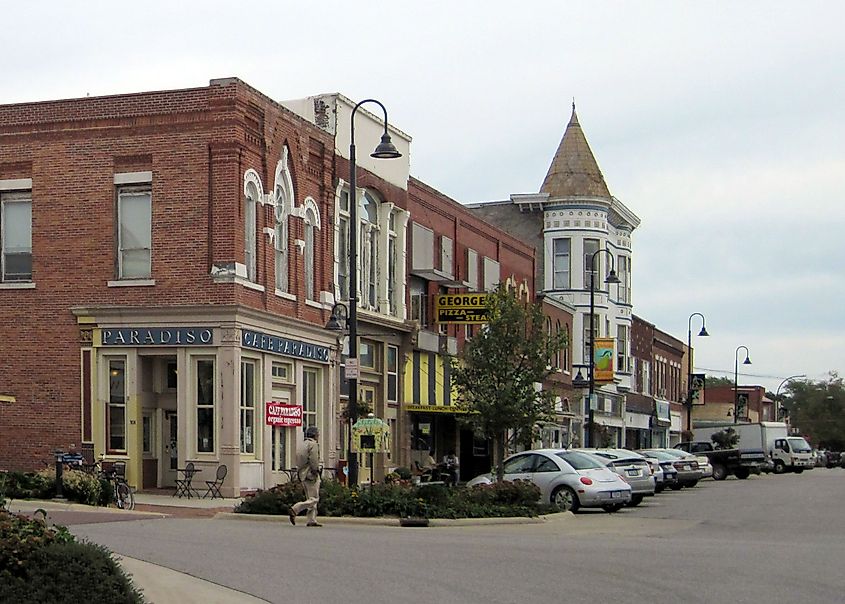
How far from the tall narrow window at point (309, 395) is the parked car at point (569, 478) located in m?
7.73

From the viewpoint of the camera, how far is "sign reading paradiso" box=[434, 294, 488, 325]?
43250 millimetres

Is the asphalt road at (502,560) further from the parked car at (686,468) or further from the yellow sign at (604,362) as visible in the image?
the yellow sign at (604,362)

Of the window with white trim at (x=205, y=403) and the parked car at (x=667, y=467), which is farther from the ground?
the window with white trim at (x=205, y=403)

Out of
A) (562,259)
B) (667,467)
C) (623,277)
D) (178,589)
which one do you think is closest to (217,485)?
(178,589)

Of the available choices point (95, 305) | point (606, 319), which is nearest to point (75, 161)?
point (95, 305)

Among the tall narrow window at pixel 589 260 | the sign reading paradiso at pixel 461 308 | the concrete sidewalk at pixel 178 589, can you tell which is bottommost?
the concrete sidewalk at pixel 178 589

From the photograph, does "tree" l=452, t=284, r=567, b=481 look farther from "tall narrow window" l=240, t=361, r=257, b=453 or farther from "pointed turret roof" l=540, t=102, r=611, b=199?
"pointed turret roof" l=540, t=102, r=611, b=199

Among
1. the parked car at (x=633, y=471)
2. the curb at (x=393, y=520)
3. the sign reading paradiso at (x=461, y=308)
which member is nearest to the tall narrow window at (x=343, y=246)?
the sign reading paradiso at (x=461, y=308)

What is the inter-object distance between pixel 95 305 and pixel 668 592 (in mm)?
20189

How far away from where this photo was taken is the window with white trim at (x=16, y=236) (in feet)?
104

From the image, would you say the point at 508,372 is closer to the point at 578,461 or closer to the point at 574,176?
the point at 578,461

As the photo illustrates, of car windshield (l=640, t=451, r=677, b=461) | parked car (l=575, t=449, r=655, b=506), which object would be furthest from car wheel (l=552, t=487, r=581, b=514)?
car windshield (l=640, t=451, r=677, b=461)

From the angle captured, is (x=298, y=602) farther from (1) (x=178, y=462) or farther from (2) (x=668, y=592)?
(1) (x=178, y=462)

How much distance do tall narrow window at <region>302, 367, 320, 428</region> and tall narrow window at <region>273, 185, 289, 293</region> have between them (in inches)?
104
